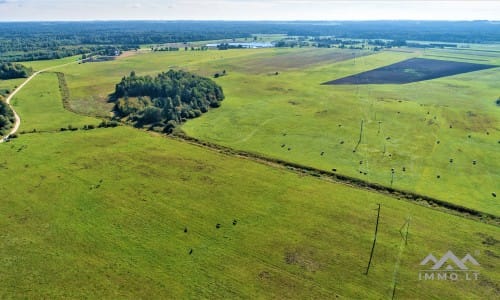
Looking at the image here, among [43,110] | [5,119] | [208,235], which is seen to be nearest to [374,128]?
[208,235]

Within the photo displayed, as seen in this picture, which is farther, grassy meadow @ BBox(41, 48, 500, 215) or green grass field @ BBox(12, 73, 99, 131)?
green grass field @ BBox(12, 73, 99, 131)

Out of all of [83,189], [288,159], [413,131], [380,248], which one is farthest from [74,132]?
[413,131]

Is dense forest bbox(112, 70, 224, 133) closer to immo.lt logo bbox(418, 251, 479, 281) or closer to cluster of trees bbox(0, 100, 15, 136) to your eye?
cluster of trees bbox(0, 100, 15, 136)

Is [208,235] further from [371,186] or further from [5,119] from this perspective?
[5,119]


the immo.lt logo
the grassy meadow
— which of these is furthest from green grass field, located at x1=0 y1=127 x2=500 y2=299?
the grassy meadow

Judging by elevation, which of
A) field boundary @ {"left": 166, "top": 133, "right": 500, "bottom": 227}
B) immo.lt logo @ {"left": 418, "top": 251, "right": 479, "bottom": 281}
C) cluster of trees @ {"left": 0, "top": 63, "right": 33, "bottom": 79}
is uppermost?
cluster of trees @ {"left": 0, "top": 63, "right": 33, "bottom": 79}

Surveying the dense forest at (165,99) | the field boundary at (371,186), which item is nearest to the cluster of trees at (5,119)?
the dense forest at (165,99)

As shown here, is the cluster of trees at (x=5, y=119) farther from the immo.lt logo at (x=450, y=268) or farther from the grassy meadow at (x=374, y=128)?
the immo.lt logo at (x=450, y=268)

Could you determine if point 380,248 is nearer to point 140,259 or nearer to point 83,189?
point 140,259
